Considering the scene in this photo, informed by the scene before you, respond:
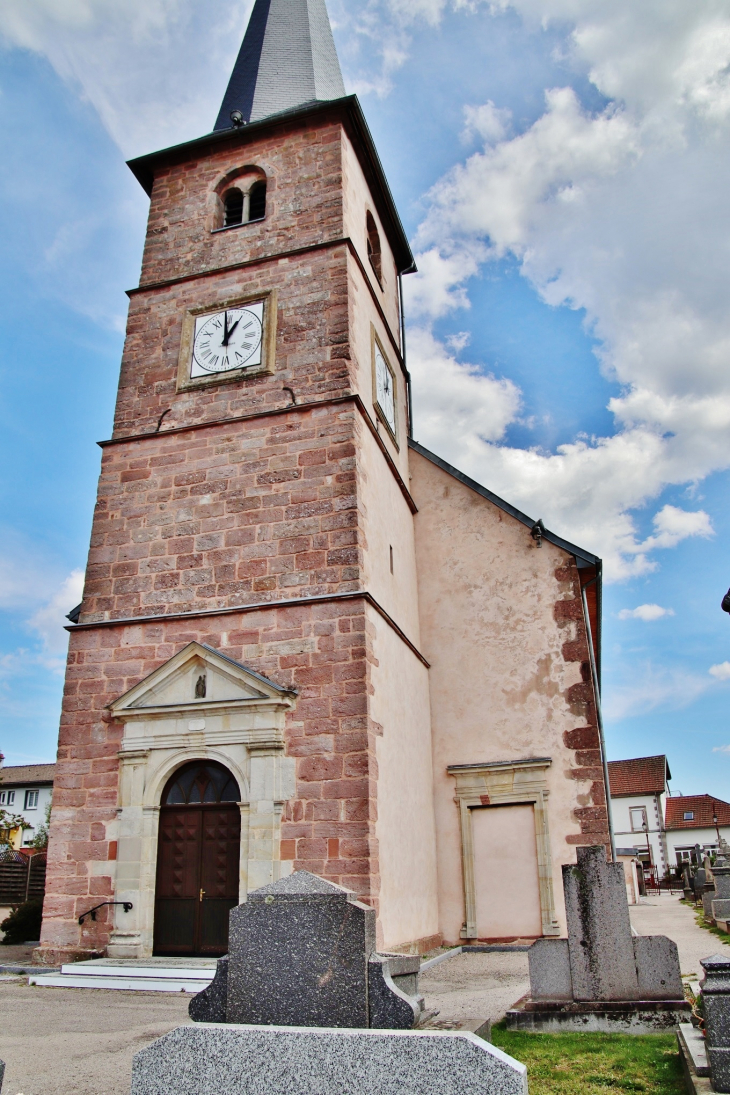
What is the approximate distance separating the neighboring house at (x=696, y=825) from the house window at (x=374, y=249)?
156 ft

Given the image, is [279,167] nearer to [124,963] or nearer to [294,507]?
[294,507]

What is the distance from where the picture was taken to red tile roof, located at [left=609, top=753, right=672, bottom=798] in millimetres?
49531

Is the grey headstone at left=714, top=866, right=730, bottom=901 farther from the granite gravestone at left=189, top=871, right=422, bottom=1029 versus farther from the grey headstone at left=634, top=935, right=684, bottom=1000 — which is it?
the granite gravestone at left=189, top=871, right=422, bottom=1029

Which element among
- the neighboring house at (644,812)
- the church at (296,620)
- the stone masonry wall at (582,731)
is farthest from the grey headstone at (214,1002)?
the neighboring house at (644,812)

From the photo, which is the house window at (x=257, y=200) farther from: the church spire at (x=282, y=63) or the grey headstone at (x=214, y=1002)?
the grey headstone at (x=214, y=1002)

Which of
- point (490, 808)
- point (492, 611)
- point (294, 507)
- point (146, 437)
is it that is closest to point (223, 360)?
point (146, 437)

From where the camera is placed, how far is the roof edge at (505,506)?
42.2 ft

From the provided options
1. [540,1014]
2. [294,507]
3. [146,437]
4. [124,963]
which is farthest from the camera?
[146,437]

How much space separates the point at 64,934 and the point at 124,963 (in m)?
1.22

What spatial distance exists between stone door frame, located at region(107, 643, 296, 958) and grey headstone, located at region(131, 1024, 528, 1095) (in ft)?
21.0

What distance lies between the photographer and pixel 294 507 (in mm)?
10688

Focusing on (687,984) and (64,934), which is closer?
(687,984)

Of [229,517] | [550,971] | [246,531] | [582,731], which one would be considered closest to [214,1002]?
[550,971]

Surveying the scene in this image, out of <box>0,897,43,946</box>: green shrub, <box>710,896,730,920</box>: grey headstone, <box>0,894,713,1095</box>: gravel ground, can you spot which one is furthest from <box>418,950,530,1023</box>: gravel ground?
<box>0,897,43,946</box>: green shrub
